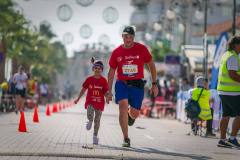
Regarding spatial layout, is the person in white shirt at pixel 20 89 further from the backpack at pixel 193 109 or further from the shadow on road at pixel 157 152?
the shadow on road at pixel 157 152

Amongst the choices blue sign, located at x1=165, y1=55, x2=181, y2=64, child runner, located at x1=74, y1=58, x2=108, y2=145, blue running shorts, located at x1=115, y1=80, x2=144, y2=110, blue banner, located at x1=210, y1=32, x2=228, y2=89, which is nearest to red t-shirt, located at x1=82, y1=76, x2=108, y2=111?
child runner, located at x1=74, y1=58, x2=108, y2=145

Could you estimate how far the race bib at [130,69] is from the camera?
14.2 m

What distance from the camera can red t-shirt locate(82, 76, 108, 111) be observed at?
51.2ft

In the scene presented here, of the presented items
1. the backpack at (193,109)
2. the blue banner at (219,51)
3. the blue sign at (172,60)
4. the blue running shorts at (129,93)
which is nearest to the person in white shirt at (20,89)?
the blue banner at (219,51)

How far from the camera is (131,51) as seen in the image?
1423 cm

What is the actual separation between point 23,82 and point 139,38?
138275 mm

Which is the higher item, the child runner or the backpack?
the child runner

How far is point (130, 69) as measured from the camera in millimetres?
14219

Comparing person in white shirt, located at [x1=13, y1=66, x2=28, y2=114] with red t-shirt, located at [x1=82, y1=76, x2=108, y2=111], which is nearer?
red t-shirt, located at [x1=82, y1=76, x2=108, y2=111]

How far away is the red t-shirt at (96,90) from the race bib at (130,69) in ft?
4.62

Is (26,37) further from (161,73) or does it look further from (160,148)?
(160,148)

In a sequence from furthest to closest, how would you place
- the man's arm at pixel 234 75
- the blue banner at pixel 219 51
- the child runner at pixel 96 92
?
the blue banner at pixel 219 51, the child runner at pixel 96 92, the man's arm at pixel 234 75

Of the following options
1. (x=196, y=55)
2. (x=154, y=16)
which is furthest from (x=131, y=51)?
(x=154, y=16)

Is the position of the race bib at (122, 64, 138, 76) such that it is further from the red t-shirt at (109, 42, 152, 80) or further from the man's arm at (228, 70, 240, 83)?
the man's arm at (228, 70, 240, 83)
